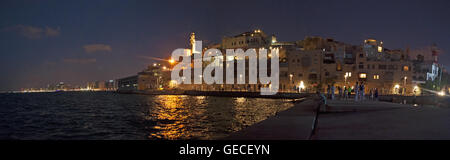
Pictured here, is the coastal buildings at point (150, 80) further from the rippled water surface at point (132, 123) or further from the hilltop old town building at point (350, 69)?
the rippled water surface at point (132, 123)

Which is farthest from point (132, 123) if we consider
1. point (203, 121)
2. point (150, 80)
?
point (150, 80)

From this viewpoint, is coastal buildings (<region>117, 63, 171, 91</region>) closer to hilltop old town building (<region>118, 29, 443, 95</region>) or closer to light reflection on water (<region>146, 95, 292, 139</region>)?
hilltop old town building (<region>118, 29, 443, 95</region>)

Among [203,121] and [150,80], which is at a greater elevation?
[150,80]

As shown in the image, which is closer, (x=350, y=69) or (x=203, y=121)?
(x=203, y=121)

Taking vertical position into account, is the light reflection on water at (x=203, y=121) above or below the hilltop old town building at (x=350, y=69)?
below

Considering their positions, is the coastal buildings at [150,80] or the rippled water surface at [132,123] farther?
the coastal buildings at [150,80]

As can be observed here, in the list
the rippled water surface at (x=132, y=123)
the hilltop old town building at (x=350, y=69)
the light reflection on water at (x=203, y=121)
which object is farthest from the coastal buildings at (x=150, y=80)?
the light reflection on water at (x=203, y=121)

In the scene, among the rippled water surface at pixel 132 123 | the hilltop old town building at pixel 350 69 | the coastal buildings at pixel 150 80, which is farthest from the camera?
the coastal buildings at pixel 150 80

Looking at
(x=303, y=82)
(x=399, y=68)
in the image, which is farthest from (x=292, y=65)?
(x=399, y=68)

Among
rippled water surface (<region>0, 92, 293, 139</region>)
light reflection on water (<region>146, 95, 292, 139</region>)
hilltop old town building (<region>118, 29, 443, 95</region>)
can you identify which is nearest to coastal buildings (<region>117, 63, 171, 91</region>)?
hilltop old town building (<region>118, 29, 443, 95</region>)

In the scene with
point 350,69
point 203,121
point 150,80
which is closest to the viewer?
point 203,121

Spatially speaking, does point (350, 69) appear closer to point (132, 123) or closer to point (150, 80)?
point (132, 123)
